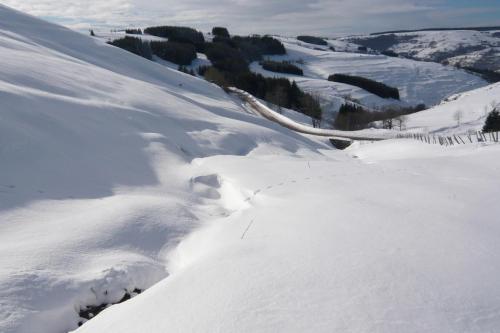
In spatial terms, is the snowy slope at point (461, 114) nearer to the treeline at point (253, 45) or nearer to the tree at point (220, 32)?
the treeline at point (253, 45)

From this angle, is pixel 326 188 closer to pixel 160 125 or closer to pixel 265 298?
pixel 265 298

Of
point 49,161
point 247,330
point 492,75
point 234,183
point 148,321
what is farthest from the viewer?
point 492,75

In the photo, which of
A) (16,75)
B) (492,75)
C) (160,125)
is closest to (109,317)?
(160,125)

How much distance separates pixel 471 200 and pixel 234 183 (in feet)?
18.2

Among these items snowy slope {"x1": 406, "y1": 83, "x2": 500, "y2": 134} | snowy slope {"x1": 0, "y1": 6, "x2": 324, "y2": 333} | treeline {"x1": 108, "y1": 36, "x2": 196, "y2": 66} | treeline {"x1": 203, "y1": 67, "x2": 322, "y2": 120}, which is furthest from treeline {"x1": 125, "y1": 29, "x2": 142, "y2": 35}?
snowy slope {"x1": 0, "y1": 6, "x2": 324, "y2": 333}

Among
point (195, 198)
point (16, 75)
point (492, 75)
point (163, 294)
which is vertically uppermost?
point (16, 75)

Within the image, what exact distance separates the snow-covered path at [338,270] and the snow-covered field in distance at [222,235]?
0.02m

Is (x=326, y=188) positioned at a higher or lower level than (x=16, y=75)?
lower

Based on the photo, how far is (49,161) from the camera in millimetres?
9992

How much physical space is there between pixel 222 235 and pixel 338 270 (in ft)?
9.26

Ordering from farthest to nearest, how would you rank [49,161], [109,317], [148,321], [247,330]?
[49,161], [109,317], [148,321], [247,330]

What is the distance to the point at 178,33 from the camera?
14362 centimetres

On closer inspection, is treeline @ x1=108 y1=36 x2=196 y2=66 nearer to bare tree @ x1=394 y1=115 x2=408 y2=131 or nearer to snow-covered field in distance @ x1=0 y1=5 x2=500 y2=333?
bare tree @ x1=394 y1=115 x2=408 y2=131

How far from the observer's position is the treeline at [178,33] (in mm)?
137875
